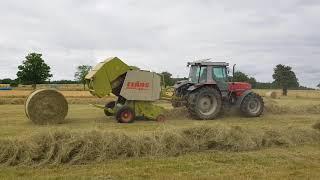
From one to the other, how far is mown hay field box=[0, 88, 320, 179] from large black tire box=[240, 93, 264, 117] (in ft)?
20.2

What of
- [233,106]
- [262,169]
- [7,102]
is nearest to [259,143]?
[262,169]

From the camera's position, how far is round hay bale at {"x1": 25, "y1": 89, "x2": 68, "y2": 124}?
1487cm

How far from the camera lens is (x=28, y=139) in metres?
9.07

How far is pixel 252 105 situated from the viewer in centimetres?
1806

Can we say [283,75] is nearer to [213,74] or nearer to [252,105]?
[252,105]

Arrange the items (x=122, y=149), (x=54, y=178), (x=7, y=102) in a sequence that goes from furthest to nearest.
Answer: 1. (x=7, y=102)
2. (x=122, y=149)
3. (x=54, y=178)

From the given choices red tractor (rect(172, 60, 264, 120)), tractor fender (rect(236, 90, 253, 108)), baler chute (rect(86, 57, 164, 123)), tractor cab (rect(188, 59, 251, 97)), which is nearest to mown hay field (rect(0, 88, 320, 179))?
baler chute (rect(86, 57, 164, 123))

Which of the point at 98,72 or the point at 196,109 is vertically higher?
the point at 98,72

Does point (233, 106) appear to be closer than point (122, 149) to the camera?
No

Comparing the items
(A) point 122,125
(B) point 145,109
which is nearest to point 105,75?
(B) point 145,109

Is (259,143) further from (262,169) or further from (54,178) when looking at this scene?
(54,178)

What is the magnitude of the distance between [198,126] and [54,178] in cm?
389

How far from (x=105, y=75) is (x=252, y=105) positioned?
574 cm

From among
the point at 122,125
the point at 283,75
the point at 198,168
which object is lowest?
the point at 198,168
